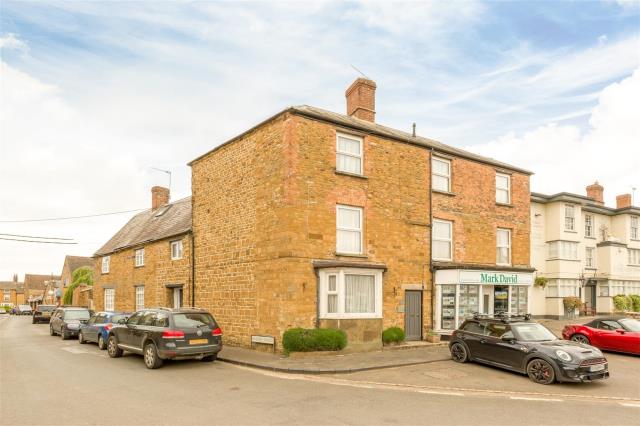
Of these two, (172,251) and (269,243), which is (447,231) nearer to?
(269,243)

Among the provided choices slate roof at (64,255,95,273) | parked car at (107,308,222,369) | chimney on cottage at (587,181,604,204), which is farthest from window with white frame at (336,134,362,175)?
slate roof at (64,255,95,273)

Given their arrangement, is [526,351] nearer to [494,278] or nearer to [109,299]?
[494,278]

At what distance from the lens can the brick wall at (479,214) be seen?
19.8 metres

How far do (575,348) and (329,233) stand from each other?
804cm

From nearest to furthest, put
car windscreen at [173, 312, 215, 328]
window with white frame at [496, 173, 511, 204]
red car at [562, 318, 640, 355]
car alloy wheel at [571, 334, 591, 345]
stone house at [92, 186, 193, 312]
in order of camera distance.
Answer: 1. car windscreen at [173, 312, 215, 328]
2. red car at [562, 318, 640, 355]
3. car alloy wheel at [571, 334, 591, 345]
4. stone house at [92, 186, 193, 312]
5. window with white frame at [496, 173, 511, 204]

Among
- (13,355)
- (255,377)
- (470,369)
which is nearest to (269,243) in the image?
(255,377)

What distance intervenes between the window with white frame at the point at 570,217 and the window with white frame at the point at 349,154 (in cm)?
1874

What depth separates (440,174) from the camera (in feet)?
65.1

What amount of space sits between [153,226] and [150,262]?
11.4 feet

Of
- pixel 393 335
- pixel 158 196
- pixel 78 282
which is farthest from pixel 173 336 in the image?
pixel 78 282

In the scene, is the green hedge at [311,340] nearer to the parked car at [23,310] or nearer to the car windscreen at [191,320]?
the car windscreen at [191,320]

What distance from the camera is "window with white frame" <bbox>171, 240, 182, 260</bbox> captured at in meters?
21.6

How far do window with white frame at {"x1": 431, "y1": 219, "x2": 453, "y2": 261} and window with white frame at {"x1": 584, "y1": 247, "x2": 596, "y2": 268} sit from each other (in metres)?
16.9

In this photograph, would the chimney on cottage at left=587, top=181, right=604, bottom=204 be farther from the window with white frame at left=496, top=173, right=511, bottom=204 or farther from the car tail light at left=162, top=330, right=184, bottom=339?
the car tail light at left=162, top=330, right=184, bottom=339
